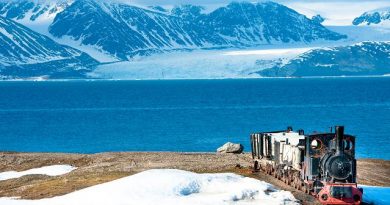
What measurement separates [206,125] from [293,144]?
102m

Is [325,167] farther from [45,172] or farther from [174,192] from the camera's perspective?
[45,172]

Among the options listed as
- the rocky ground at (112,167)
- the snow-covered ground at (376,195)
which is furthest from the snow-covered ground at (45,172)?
the snow-covered ground at (376,195)

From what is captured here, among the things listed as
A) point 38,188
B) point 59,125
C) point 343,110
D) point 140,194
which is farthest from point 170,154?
point 343,110

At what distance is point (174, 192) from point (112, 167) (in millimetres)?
14712

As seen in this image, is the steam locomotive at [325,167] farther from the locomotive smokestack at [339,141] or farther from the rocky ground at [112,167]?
the rocky ground at [112,167]

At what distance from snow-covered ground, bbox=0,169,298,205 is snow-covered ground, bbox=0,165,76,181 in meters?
15.7

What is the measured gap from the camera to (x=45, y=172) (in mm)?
63281

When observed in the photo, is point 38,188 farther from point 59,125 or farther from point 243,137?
point 59,125

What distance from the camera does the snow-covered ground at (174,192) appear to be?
43.1 metres

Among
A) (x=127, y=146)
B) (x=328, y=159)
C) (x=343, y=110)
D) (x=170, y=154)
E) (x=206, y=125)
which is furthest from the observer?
(x=343, y=110)

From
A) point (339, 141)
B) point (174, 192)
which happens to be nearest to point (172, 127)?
point (174, 192)

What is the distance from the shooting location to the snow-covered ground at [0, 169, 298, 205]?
4312 centimetres

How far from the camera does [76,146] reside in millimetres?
121688

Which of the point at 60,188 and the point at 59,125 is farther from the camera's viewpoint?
the point at 59,125
